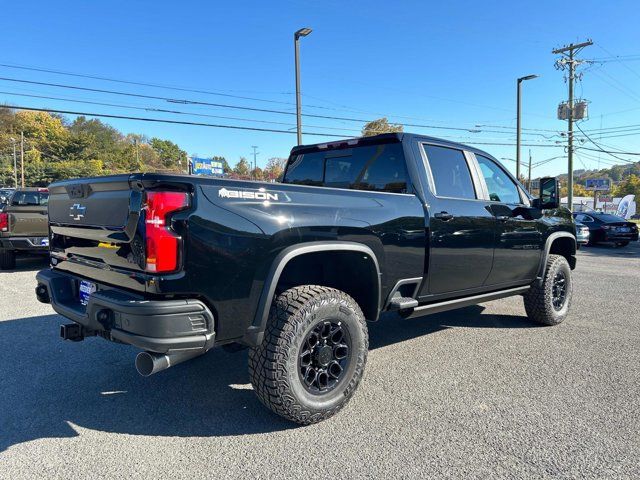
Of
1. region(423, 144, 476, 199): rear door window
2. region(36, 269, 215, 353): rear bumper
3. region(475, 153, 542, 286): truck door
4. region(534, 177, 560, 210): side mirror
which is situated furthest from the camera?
region(534, 177, 560, 210): side mirror

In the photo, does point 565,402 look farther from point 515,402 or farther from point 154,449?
point 154,449

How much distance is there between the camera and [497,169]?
4762 mm

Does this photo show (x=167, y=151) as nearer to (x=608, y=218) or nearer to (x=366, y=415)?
(x=608, y=218)

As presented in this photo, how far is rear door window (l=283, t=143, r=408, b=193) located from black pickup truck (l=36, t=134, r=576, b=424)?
1 centimetres

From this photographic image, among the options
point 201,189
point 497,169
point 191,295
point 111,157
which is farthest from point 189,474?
point 111,157

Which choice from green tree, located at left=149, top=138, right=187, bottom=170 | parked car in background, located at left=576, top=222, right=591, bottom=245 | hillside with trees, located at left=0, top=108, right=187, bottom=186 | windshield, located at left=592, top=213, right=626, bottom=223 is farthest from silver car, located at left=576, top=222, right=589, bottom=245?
green tree, located at left=149, top=138, right=187, bottom=170

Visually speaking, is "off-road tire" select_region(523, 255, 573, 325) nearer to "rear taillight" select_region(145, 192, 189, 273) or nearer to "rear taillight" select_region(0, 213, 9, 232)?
"rear taillight" select_region(145, 192, 189, 273)

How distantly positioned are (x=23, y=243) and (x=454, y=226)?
8441 millimetres

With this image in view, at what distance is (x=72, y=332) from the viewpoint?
116 inches

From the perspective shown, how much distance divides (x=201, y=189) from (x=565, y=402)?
9.53 feet

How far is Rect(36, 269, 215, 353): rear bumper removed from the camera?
2.33 metres

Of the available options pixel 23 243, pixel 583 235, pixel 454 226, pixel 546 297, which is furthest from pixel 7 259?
pixel 583 235

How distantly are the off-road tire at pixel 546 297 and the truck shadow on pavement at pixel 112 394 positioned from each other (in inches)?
62.5

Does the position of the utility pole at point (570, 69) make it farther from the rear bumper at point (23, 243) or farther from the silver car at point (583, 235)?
the rear bumper at point (23, 243)
